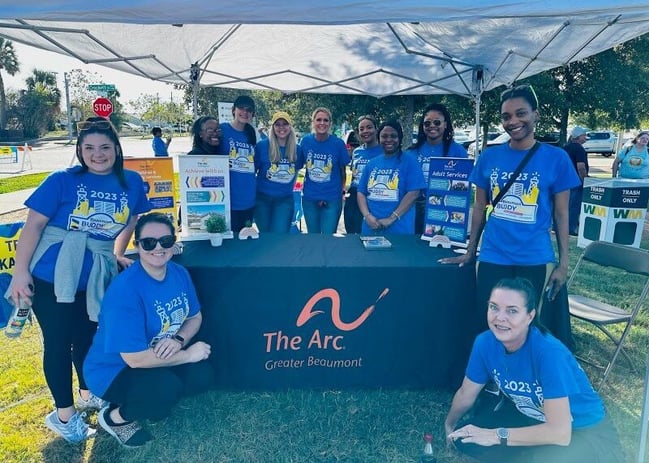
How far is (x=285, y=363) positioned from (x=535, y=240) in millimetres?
1520

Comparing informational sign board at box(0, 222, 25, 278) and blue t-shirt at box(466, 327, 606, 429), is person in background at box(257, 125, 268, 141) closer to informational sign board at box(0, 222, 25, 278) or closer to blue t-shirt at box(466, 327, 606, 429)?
informational sign board at box(0, 222, 25, 278)

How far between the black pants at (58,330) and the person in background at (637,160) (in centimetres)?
794

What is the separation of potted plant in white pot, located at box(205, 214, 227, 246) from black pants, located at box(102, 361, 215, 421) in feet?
2.77

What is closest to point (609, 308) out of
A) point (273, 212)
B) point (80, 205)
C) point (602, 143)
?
point (273, 212)

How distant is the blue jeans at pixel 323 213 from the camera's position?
13.4 feet

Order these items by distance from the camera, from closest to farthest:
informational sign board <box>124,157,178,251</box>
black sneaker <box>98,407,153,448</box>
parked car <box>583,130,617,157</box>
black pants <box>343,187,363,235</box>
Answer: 1. black sneaker <box>98,407,153,448</box>
2. informational sign board <box>124,157,178,251</box>
3. black pants <box>343,187,363,235</box>
4. parked car <box>583,130,617,157</box>

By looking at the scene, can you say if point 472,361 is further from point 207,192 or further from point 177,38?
point 177,38

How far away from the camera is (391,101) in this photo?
1166 centimetres

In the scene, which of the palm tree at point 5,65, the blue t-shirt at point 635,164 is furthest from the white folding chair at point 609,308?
the palm tree at point 5,65

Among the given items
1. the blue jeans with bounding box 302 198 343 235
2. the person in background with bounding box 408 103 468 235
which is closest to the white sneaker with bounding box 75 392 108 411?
the blue jeans with bounding box 302 198 343 235

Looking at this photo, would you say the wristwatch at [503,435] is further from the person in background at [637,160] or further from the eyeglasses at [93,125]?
the person in background at [637,160]

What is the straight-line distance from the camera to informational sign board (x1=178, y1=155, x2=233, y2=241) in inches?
109

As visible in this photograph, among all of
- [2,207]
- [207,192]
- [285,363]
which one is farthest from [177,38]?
[2,207]

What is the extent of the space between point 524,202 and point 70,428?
8.24ft
